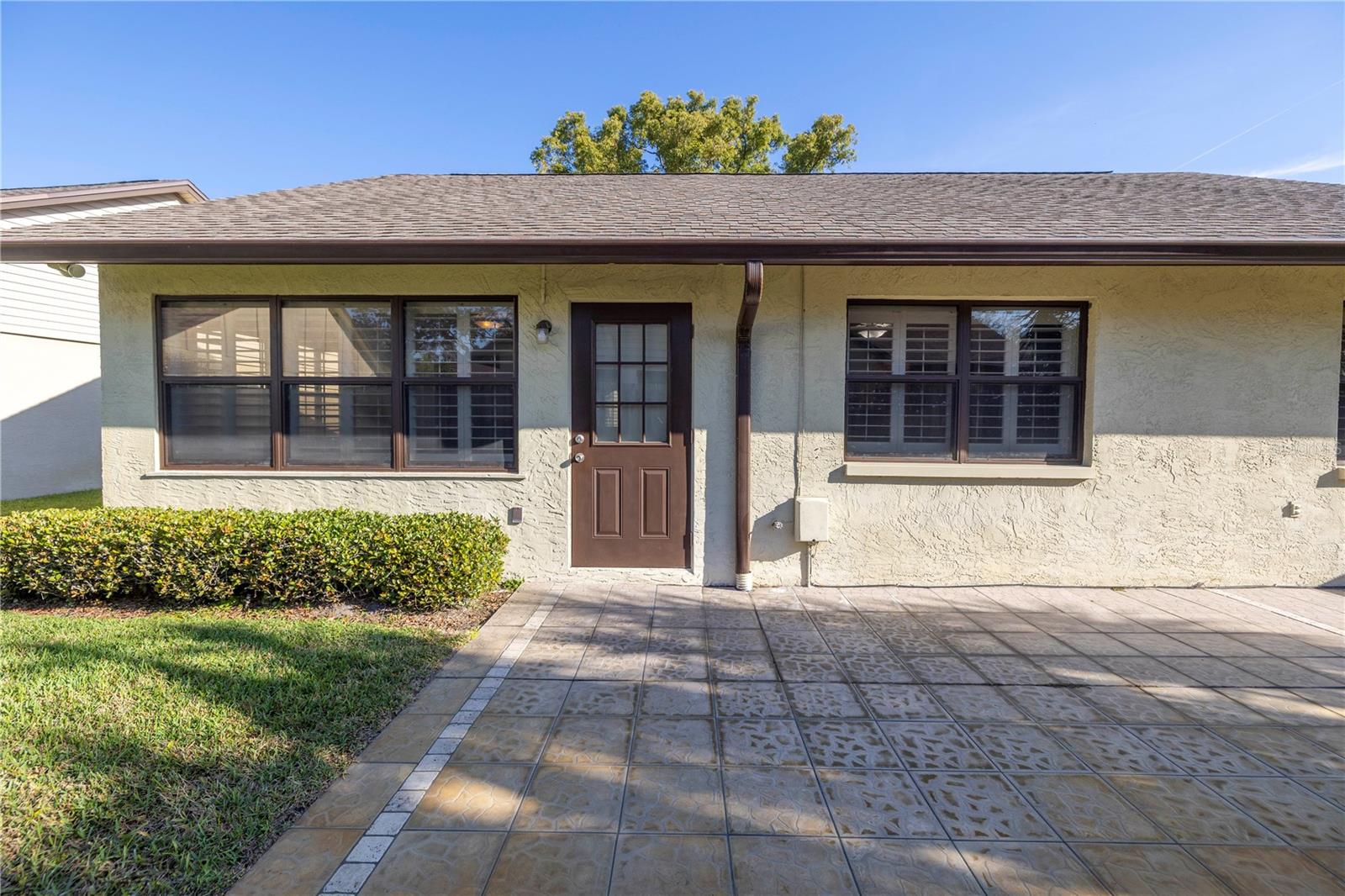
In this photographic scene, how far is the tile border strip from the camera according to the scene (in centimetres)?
172

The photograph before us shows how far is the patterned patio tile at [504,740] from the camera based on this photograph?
7.71ft

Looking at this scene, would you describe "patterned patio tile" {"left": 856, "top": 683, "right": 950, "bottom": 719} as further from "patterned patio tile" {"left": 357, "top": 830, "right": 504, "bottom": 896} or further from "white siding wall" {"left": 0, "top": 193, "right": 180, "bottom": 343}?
"white siding wall" {"left": 0, "top": 193, "right": 180, "bottom": 343}

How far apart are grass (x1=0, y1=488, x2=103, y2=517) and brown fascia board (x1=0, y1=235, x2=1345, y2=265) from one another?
460cm

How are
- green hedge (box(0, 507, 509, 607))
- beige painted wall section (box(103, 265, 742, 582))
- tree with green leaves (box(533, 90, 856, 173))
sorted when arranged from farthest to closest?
tree with green leaves (box(533, 90, 856, 173))
beige painted wall section (box(103, 265, 742, 582))
green hedge (box(0, 507, 509, 607))

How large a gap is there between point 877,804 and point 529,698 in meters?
1.73

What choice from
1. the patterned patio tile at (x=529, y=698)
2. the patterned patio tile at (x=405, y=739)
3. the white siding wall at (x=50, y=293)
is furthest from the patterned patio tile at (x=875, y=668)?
the white siding wall at (x=50, y=293)

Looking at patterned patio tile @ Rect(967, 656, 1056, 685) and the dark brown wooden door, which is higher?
the dark brown wooden door

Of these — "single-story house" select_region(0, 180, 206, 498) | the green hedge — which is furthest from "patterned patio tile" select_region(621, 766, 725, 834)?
"single-story house" select_region(0, 180, 206, 498)

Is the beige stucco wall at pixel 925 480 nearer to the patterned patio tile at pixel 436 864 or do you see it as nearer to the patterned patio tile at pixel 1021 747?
the patterned patio tile at pixel 1021 747

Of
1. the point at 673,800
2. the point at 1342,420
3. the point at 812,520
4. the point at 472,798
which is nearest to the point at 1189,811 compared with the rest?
the point at 673,800

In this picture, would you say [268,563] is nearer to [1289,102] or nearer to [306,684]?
[306,684]

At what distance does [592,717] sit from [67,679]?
9.18ft

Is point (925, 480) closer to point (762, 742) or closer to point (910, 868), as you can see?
point (762, 742)

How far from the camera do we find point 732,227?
4605mm
